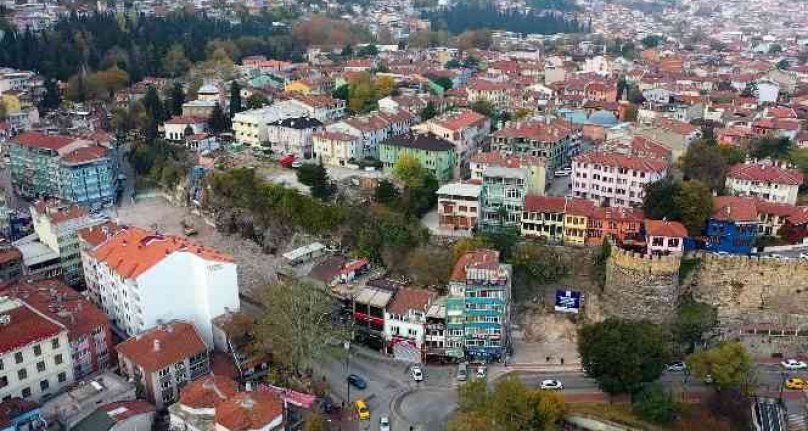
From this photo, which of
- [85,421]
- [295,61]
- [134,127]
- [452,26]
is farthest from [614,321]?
[452,26]

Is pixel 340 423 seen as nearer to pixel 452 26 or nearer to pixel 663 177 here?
pixel 663 177

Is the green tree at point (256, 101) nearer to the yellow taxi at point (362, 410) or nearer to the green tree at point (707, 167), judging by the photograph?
the green tree at point (707, 167)

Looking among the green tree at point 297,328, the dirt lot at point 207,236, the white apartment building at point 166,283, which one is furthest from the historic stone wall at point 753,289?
the dirt lot at point 207,236

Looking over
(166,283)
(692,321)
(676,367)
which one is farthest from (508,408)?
(166,283)

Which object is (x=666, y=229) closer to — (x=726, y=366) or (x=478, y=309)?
(x=726, y=366)

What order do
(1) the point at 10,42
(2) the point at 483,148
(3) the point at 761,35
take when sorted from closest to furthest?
(2) the point at 483,148 → (1) the point at 10,42 → (3) the point at 761,35

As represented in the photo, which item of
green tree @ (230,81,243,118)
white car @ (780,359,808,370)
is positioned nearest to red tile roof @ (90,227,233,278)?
white car @ (780,359,808,370)
